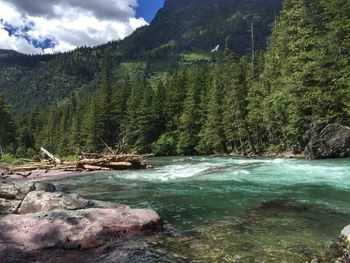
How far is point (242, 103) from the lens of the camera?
214 feet

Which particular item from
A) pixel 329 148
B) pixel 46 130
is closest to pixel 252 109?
pixel 329 148

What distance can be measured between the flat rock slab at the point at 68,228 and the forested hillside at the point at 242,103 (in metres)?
20.6

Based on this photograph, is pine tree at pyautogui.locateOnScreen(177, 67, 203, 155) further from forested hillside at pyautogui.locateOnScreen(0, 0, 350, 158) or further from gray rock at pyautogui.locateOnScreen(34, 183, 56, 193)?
gray rock at pyautogui.locateOnScreen(34, 183, 56, 193)

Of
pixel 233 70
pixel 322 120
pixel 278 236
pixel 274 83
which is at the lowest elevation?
pixel 278 236

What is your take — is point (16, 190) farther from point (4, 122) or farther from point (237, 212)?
point (4, 122)

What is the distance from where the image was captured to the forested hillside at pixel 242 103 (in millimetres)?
41875

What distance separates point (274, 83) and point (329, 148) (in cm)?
1896

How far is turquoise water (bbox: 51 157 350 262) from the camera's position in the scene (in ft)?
32.7

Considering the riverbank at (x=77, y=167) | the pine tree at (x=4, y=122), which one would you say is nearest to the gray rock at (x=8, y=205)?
the riverbank at (x=77, y=167)

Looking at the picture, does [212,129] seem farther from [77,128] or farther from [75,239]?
[75,239]

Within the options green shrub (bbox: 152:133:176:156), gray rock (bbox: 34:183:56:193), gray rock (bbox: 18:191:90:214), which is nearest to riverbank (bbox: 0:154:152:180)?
gray rock (bbox: 34:183:56:193)

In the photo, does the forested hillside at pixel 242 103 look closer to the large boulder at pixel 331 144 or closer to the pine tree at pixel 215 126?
the pine tree at pixel 215 126

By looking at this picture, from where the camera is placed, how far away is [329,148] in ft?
120

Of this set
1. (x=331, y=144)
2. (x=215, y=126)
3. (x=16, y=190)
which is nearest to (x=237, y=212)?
(x=16, y=190)
